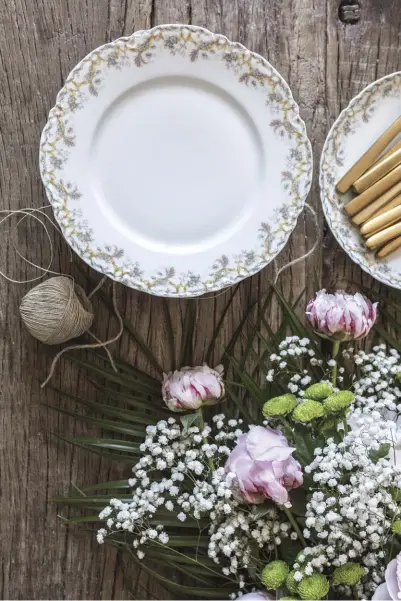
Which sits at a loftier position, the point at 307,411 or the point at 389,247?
the point at 389,247

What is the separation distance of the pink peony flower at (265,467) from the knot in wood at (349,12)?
22.9 inches

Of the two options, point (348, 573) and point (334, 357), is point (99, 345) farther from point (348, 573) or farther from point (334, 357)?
point (348, 573)

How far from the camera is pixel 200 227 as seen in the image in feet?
2.91

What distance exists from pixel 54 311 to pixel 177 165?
25cm

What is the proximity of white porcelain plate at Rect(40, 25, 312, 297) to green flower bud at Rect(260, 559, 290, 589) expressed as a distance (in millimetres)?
347

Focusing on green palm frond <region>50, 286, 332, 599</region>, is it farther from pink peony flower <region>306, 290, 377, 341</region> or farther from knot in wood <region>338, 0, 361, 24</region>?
knot in wood <region>338, 0, 361, 24</region>

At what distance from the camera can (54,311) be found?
0.85 metres

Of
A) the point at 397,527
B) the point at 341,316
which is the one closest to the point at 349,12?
the point at 341,316

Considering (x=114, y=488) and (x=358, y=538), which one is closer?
(x=358, y=538)

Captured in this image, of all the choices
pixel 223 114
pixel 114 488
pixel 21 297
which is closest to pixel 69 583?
pixel 114 488

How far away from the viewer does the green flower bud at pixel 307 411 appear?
29.4 inches

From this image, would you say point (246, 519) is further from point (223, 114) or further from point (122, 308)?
point (223, 114)

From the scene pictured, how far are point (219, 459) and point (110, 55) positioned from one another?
1.76 ft

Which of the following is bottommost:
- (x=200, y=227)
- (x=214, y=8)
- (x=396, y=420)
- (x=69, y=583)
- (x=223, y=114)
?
(x=69, y=583)
